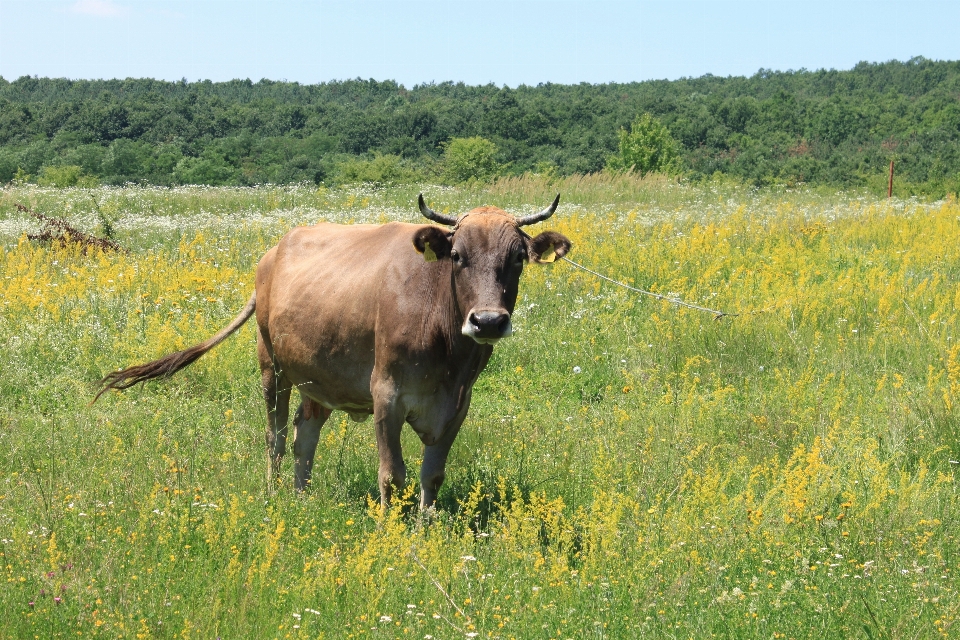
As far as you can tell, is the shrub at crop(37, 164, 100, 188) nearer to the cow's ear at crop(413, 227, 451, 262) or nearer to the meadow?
the meadow

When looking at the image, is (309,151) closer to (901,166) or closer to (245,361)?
(901,166)

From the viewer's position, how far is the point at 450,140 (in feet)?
205

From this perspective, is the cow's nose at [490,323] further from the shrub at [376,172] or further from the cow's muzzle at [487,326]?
the shrub at [376,172]

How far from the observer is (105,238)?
14516 millimetres

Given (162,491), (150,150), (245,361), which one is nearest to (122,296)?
(245,361)

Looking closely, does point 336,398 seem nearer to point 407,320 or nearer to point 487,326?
point 407,320

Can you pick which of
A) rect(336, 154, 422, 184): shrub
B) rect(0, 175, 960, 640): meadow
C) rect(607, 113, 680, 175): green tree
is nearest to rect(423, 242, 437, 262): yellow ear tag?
rect(0, 175, 960, 640): meadow

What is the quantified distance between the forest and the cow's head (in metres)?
28.8

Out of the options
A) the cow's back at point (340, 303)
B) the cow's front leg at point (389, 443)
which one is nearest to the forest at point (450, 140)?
the cow's back at point (340, 303)

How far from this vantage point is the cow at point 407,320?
5.17 m

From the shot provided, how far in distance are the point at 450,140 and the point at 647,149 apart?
20.4 metres

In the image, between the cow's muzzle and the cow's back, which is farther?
the cow's back

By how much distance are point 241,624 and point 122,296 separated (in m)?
6.77

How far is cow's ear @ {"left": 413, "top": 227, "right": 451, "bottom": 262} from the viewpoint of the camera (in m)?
→ 5.25
